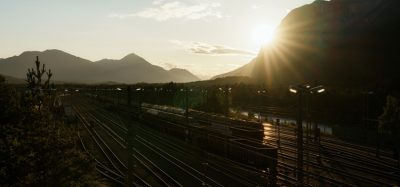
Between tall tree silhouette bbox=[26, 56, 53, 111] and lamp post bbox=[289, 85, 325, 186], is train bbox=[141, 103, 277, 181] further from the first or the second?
tall tree silhouette bbox=[26, 56, 53, 111]

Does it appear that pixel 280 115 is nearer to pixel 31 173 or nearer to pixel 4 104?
pixel 4 104

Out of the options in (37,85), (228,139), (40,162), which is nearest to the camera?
(40,162)

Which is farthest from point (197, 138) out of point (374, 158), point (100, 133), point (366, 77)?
point (366, 77)

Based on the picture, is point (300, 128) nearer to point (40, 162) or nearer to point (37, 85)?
point (40, 162)

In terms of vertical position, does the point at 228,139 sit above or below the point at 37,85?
below

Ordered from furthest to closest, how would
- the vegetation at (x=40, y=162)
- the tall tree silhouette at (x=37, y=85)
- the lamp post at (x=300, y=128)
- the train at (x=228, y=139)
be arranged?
the train at (x=228, y=139), the tall tree silhouette at (x=37, y=85), the lamp post at (x=300, y=128), the vegetation at (x=40, y=162)

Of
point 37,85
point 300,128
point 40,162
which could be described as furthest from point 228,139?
point 40,162

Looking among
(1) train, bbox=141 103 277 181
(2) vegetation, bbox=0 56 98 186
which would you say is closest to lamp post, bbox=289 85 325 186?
(1) train, bbox=141 103 277 181

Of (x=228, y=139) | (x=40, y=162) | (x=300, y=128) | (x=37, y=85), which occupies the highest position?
(x=37, y=85)

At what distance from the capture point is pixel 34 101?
29891 millimetres

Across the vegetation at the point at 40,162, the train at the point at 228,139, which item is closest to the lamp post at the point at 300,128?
the train at the point at 228,139

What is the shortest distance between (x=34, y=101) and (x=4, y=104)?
9.44 meters

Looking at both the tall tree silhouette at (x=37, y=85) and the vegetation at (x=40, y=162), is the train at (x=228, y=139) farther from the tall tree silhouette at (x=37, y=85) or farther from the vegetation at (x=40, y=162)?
the tall tree silhouette at (x=37, y=85)

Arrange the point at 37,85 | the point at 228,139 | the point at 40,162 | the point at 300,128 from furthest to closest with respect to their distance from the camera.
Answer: the point at 228,139
the point at 37,85
the point at 300,128
the point at 40,162
